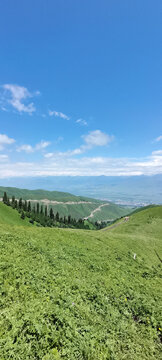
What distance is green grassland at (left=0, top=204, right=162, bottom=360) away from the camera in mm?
6262

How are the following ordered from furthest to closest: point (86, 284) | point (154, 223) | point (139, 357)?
1. point (154, 223)
2. point (86, 284)
3. point (139, 357)

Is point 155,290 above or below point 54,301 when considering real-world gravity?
below

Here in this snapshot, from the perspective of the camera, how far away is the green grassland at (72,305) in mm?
6262

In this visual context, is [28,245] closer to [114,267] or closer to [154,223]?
[114,267]

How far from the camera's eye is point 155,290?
13.6 m

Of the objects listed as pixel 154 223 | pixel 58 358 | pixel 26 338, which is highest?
pixel 26 338

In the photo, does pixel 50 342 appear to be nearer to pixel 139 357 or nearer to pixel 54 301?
pixel 54 301

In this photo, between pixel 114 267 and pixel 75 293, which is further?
pixel 114 267

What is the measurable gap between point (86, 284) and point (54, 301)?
139 inches

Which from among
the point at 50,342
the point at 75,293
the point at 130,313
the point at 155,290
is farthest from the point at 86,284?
the point at 155,290

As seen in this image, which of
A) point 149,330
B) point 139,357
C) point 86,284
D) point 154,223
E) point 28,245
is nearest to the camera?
point 139,357

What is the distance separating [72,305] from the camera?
28.5 ft

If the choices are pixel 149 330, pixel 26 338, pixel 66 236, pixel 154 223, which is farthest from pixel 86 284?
pixel 154 223

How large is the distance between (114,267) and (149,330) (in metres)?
6.65
